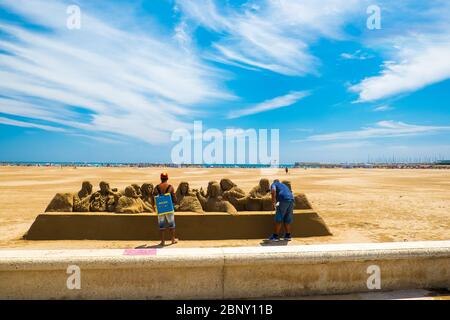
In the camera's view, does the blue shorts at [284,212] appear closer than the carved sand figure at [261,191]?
Yes

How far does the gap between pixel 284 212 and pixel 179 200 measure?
2717mm

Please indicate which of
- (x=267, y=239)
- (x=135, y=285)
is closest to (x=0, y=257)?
(x=135, y=285)

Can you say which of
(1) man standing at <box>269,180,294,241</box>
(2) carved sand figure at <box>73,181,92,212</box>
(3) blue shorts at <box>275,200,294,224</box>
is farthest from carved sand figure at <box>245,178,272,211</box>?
(2) carved sand figure at <box>73,181,92,212</box>

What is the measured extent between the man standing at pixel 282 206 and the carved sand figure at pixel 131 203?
10.3ft

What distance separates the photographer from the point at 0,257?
2979mm

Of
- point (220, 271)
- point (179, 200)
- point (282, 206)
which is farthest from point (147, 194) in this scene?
point (220, 271)

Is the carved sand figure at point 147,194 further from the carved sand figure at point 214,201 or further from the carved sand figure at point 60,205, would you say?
the carved sand figure at point 60,205

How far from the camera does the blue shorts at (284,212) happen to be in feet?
23.7

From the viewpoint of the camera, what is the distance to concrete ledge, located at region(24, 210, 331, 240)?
7.79m

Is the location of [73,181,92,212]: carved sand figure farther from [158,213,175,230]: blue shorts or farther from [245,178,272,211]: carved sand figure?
[245,178,272,211]: carved sand figure

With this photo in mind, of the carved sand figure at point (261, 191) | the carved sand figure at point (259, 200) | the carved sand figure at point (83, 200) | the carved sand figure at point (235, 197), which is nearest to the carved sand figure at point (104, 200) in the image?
the carved sand figure at point (83, 200)

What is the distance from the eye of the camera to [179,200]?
8.52 meters

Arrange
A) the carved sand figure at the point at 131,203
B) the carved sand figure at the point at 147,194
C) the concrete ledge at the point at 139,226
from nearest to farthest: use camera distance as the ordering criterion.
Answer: the concrete ledge at the point at 139,226, the carved sand figure at the point at 131,203, the carved sand figure at the point at 147,194

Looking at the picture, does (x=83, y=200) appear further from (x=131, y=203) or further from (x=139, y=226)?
(x=139, y=226)
